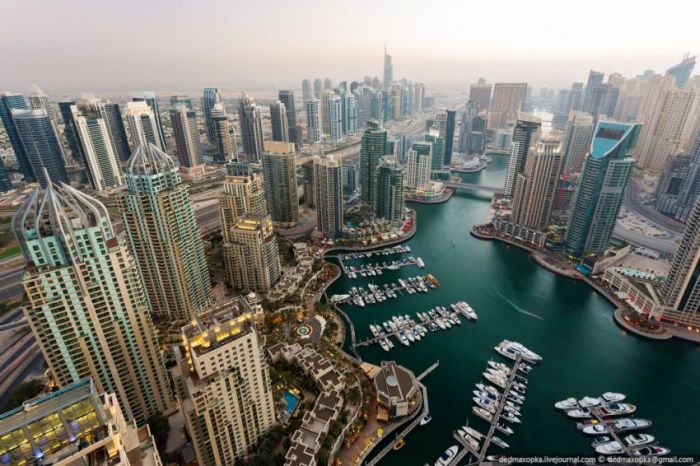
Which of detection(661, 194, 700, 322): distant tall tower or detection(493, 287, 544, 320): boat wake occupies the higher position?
detection(661, 194, 700, 322): distant tall tower

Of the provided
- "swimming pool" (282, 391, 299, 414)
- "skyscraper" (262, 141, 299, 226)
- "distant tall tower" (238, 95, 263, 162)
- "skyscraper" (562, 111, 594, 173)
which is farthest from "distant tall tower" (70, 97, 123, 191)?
"skyscraper" (562, 111, 594, 173)

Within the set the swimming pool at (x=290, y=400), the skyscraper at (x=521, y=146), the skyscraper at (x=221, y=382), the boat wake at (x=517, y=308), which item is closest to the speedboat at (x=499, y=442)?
the swimming pool at (x=290, y=400)

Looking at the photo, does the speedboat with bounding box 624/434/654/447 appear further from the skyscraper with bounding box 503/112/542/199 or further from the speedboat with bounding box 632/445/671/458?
the skyscraper with bounding box 503/112/542/199

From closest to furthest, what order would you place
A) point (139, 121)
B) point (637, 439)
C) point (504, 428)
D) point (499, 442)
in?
point (499, 442)
point (637, 439)
point (504, 428)
point (139, 121)

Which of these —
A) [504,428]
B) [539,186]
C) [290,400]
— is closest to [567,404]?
[504,428]

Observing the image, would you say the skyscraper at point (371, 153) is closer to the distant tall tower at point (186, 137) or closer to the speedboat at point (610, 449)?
the speedboat at point (610, 449)

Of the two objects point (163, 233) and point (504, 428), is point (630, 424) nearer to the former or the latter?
point (504, 428)

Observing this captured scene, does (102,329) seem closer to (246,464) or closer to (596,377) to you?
(246,464)
